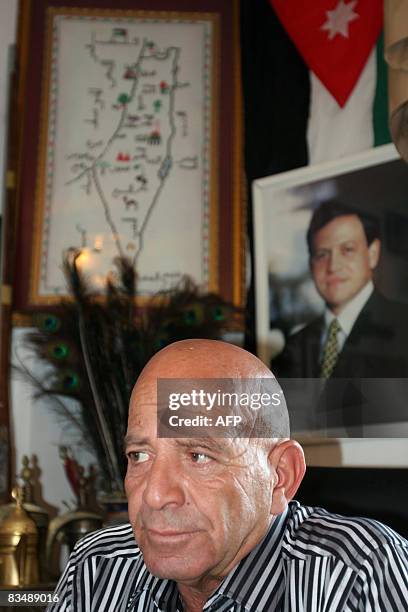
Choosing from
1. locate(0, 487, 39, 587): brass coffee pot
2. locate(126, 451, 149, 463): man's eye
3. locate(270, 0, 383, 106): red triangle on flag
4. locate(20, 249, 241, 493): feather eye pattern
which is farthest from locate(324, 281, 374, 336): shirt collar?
locate(126, 451, 149, 463): man's eye

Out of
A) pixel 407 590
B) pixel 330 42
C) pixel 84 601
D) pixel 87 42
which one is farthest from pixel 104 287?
pixel 407 590

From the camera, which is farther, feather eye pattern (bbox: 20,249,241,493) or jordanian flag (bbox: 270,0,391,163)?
jordanian flag (bbox: 270,0,391,163)

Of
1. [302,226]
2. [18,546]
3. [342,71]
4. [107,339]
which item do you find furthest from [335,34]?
[18,546]

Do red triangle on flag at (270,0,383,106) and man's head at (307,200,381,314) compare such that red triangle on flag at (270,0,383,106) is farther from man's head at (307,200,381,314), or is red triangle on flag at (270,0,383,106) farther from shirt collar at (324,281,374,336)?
shirt collar at (324,281,374,336)

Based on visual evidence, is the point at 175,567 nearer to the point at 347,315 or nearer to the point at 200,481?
the point at 200,481

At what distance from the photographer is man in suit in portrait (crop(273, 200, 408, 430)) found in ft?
6.06

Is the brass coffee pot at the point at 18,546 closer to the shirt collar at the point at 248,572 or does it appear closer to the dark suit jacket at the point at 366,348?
the dark suit jacket at the point at 366,348

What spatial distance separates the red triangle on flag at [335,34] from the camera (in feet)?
6.82

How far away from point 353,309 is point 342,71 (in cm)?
59

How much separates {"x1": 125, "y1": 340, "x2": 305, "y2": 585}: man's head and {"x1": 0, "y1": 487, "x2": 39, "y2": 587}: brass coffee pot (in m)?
1.05

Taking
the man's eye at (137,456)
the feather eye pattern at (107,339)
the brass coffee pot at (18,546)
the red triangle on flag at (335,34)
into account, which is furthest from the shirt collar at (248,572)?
the red triangle on flag at (335,34)

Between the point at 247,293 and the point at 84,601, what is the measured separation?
54.1 inches

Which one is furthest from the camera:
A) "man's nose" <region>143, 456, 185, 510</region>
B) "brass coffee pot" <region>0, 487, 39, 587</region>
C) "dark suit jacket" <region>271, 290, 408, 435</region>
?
"dark suit jacket" <region>271, 290, 408, 435</region>

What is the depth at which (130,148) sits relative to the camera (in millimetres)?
2215
